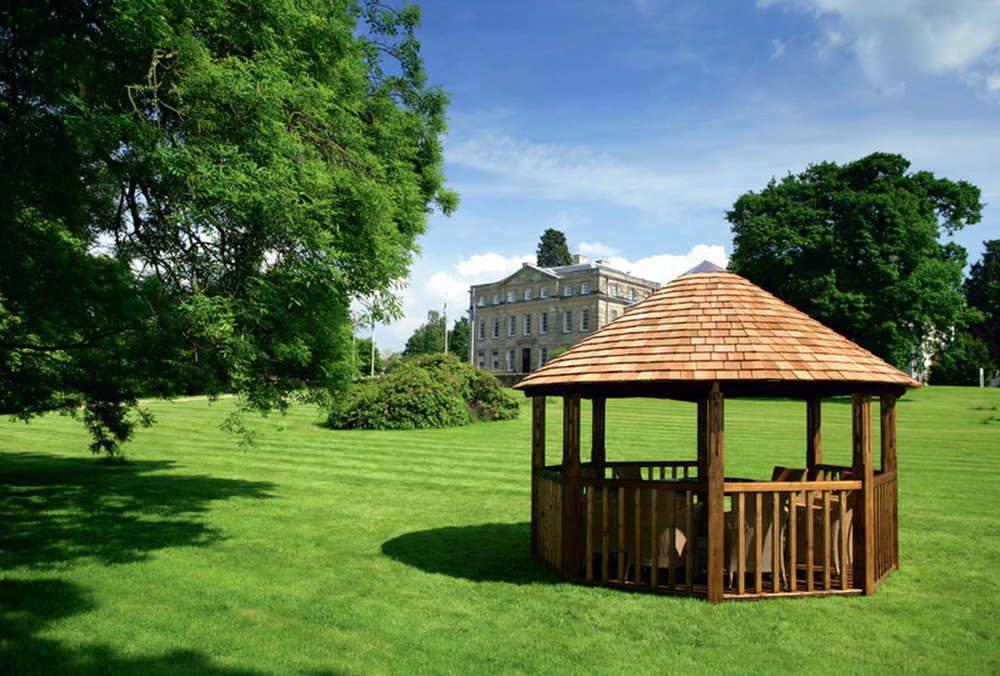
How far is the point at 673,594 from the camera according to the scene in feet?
26.5

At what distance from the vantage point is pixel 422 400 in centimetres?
2878

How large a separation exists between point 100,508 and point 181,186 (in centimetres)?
701

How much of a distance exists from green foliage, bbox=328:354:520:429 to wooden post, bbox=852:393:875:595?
20.7m

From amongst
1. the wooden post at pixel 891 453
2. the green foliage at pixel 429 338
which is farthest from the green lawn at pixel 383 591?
the green foliage at pixel 429 338

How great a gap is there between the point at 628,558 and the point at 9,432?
85.4 feet

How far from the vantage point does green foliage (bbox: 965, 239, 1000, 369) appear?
6328 cm

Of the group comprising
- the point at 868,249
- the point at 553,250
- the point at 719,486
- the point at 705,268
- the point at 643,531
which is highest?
the point at 553,250

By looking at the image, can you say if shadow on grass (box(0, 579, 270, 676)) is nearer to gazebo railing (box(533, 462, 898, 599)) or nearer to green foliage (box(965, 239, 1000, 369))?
gazebo railing (box(533, 462, 898, 599))

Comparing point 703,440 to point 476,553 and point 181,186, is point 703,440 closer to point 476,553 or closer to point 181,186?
point 476,553

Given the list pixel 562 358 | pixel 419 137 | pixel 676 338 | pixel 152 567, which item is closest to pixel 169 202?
pixel 152 567

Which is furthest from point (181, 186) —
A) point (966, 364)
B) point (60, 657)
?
point (966, 364)

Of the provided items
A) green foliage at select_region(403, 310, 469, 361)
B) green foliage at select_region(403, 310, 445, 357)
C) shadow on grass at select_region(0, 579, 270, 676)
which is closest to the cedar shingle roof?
shadow on grass at select_region(0, 579, 270, 676)

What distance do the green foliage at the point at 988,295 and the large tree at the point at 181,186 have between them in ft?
216

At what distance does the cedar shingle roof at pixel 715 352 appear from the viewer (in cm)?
787
